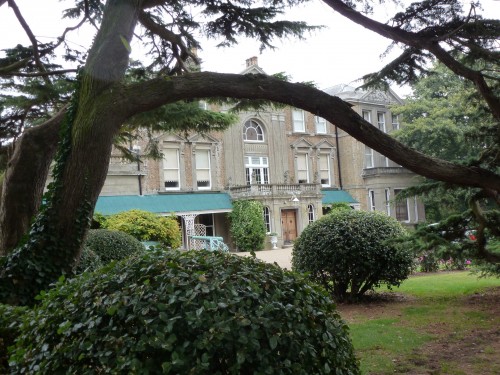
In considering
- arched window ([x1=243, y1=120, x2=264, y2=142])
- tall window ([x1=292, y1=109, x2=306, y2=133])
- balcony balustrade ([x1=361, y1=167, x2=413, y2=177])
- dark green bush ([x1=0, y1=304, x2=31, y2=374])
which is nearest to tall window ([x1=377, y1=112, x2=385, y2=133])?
balcony balustrade ([x1=361, y1=167, x2=413, y2=177])

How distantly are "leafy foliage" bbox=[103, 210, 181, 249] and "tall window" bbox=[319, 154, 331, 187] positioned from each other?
62.7ft

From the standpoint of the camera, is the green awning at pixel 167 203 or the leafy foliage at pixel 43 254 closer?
the leafy foliage at pixel 43 254

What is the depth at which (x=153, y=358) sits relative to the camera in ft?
9.16

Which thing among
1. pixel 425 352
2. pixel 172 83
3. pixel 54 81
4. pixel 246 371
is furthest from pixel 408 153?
pixel 54 81

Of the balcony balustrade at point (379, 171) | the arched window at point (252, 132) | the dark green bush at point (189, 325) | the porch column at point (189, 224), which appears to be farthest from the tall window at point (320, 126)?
the dark green bush at point (189, 325)

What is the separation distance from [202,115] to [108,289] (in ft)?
27.8

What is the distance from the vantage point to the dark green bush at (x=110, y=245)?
12.4m

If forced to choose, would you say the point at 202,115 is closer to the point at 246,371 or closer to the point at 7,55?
the point at 7,55

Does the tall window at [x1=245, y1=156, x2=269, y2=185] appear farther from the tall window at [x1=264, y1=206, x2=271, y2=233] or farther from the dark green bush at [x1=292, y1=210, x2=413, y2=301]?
the dark green bush at [x1=292, y1=210, x2=413, y2=301]

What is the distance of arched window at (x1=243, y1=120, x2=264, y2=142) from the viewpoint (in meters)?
34.7

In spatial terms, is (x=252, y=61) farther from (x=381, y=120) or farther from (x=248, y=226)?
(x=248, y=226)

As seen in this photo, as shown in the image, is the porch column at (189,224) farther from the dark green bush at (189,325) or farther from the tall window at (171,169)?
the dark green bush at (189,325)

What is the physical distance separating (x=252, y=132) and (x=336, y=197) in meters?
8.35

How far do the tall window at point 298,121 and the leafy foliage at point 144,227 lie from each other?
1785 centimetres
